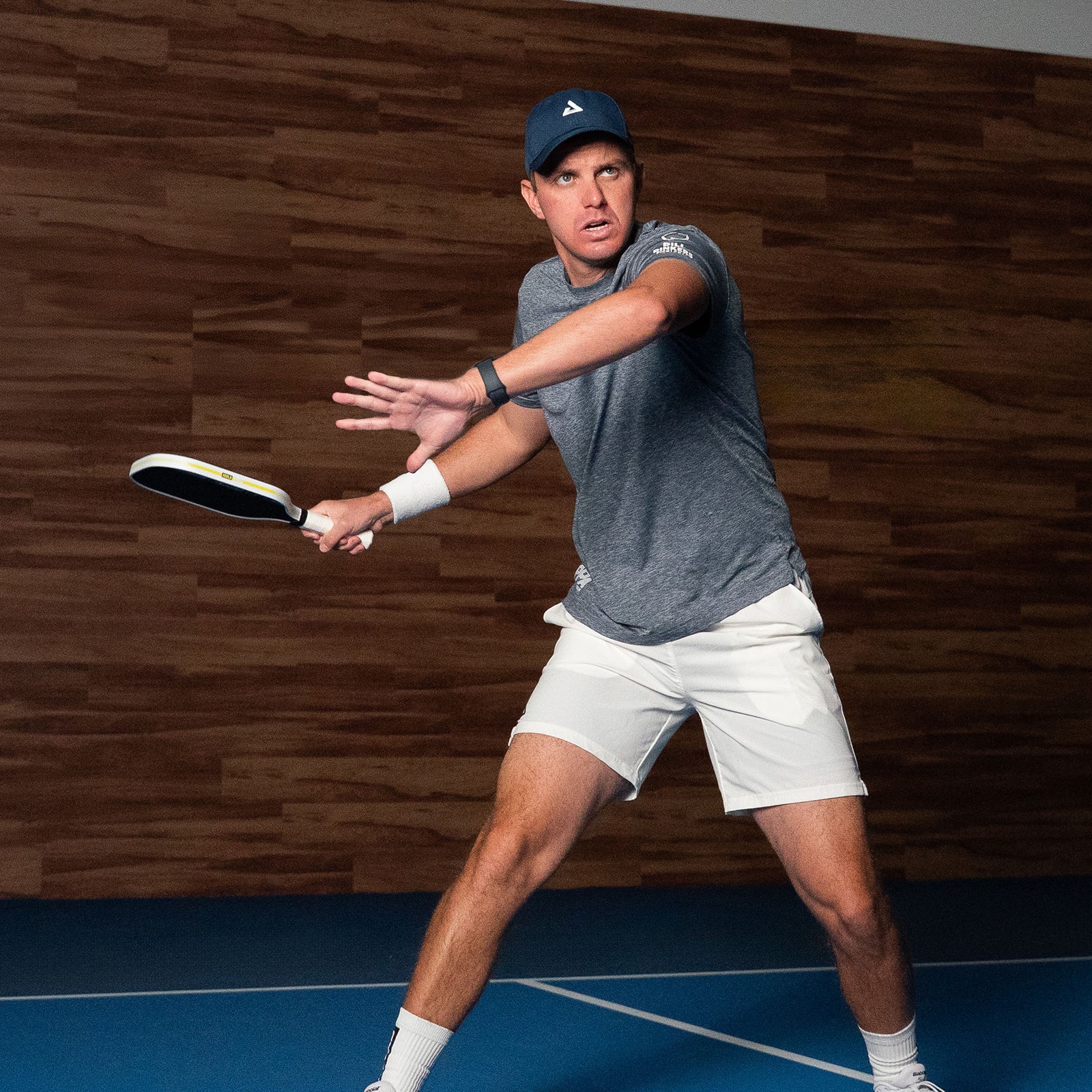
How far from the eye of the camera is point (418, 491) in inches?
97.2

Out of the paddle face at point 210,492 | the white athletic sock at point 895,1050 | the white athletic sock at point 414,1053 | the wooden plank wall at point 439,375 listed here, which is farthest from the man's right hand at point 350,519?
the wooden plank wall at point 439,375

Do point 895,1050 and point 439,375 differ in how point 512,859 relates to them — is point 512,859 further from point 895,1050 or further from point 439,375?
point 439,375

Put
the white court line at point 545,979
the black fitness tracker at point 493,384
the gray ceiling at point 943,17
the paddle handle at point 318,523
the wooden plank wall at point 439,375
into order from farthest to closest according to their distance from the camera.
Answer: the gray ceiling at point 943,17 → the wooden plank wall at point 439,375 → the white court line at point 545,979 → the paddle handle at point 318,523 → the black fitness tracker at point 493,384

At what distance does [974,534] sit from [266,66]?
11.1 ft

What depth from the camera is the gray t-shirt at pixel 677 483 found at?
223 cm

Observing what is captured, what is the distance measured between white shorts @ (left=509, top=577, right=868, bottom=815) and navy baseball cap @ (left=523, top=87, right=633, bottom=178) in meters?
0.84

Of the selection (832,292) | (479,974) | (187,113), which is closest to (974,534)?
(832,292)

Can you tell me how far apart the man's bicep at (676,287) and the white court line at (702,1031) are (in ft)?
4.92

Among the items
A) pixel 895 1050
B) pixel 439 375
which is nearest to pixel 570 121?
pixel 895 1050

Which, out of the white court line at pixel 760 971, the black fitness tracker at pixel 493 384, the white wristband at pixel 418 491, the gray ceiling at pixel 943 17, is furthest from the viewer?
the gray ceiling at pixel 943 17

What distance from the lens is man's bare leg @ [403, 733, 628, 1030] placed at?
208 centimetres

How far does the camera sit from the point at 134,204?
4781mm

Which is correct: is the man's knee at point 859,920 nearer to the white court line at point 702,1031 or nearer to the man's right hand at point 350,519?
the white court line at point 702,1031

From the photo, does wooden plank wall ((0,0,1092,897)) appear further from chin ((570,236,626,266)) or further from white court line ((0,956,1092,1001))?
chin ((570,236,626,266))
